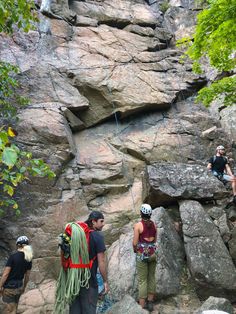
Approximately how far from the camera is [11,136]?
10.8 ft

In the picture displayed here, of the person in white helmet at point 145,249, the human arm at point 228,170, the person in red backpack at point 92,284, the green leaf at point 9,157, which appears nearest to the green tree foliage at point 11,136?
the green leaf at point 9,157

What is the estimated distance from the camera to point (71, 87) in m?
13.4

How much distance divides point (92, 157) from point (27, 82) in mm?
4010

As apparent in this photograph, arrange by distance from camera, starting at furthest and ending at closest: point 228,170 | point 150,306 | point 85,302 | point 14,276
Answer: point 228,170 → point 150,306 → point 14,276 → point 85,302

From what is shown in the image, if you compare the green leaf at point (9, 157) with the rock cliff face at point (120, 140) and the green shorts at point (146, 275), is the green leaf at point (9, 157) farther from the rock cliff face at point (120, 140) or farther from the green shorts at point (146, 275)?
the rock cliff face at point (120, 140)

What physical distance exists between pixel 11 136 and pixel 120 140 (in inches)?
400

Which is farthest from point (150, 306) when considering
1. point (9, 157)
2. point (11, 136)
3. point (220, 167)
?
point (220, 167)

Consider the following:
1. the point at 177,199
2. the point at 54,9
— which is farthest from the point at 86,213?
the point at 54,9

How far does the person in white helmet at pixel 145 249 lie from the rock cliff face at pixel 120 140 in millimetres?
747

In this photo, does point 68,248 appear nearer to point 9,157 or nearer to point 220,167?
point 9,157

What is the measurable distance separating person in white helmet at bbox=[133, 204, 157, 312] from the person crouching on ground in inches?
87.5

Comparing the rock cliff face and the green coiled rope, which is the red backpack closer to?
the green coiled rope

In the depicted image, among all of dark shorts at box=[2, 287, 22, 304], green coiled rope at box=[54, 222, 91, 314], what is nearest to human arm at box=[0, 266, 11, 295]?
dark shorts at box=[2, 287, 22, 304]

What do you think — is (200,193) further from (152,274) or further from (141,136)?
(141,136)
